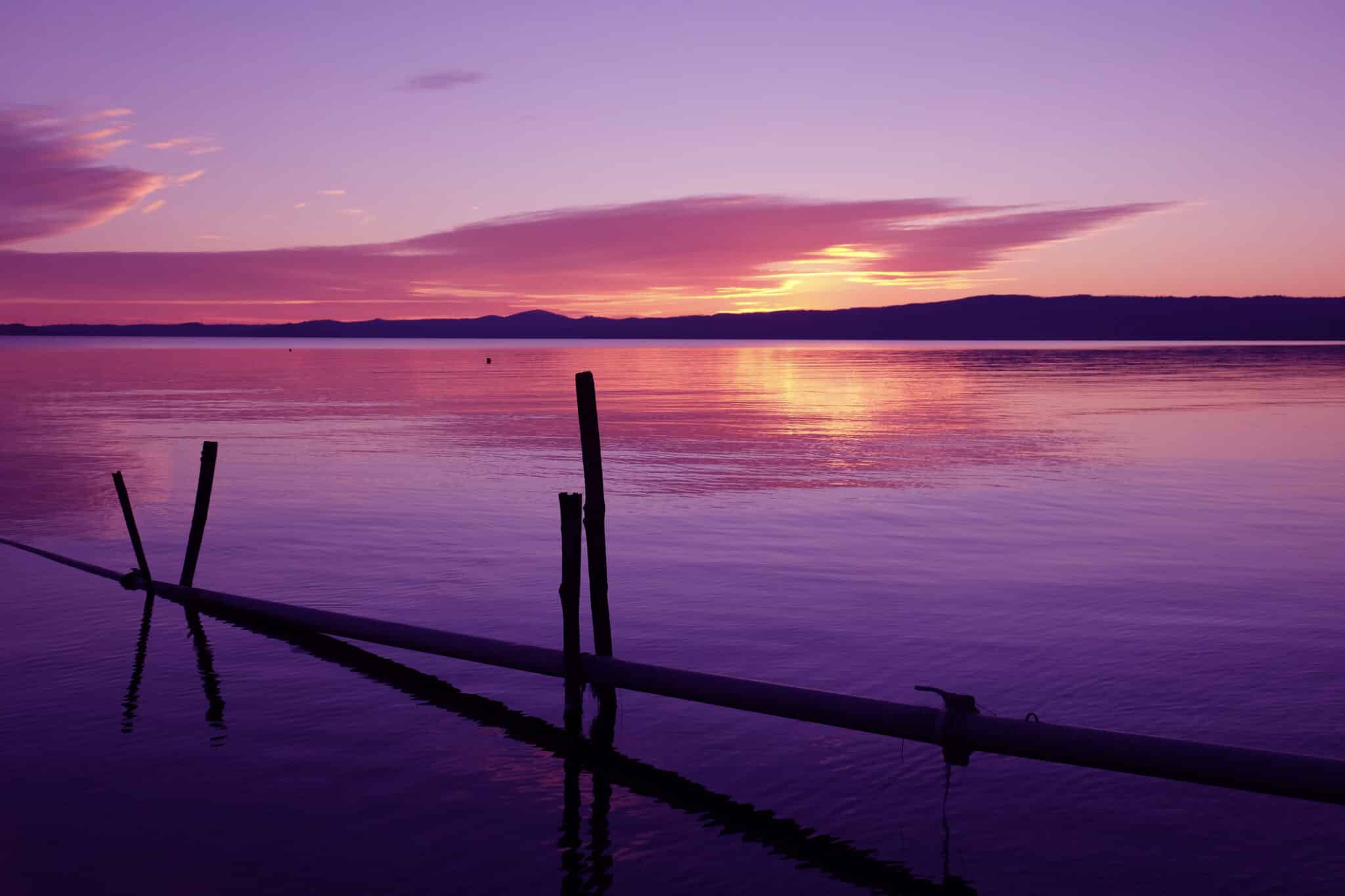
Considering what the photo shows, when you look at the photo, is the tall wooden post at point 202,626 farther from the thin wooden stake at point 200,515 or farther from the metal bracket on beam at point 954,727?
the metal bracket on beam at point 954,727

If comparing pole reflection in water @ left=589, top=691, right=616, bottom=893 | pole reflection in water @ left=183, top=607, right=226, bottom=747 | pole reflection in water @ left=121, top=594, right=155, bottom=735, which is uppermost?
pole reflection in water @ left=121, top=594, right=155, bottom=735

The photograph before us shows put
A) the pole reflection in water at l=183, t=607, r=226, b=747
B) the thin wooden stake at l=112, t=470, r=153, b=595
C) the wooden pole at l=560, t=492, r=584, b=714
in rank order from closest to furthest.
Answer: the pole reflection in water at l=183, t=607, r=226, b=747, the wooden pole at l=560, t=492, r=584, b=714, the thin wooden stake at l=112, t=470, r=153, b=595

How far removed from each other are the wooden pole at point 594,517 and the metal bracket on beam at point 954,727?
4.33 metres

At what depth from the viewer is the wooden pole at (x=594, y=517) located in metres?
13.0

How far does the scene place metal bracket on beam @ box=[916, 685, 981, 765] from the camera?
934 cm

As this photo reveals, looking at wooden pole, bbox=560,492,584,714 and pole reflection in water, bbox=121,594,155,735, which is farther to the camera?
wooden pole, bbox=560,492,584,714

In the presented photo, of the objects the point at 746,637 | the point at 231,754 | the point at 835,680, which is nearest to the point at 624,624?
the point at 746,637

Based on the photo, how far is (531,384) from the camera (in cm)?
8762

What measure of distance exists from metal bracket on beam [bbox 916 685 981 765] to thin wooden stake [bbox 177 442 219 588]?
12534 millimetres

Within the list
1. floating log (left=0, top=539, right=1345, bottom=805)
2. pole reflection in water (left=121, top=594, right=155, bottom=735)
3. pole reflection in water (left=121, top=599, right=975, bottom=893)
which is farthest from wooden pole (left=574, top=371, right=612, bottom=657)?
pole reflection in water (left=121, top=594, right=155, bottom=735)

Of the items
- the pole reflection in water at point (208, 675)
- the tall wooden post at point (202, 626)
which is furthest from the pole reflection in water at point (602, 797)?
the tall wooden post at point (202, 626)

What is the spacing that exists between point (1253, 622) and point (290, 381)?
3370 inches

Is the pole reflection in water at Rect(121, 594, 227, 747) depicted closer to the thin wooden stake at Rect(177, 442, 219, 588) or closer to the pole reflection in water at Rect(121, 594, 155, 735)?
the pole reflection in water at Rect(121, 594, 155, 735)

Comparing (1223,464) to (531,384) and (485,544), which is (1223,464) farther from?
(531,384)
